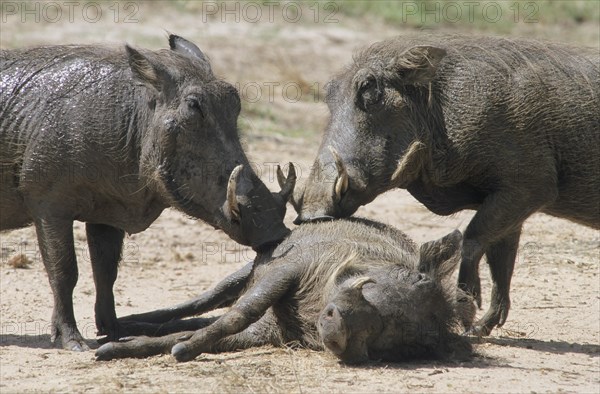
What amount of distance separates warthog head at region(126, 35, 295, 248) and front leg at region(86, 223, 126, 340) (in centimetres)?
65

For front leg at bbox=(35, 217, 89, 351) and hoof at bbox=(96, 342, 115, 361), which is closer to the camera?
hoof at bbox=(96, 342, 115, 361)

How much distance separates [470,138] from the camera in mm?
7094

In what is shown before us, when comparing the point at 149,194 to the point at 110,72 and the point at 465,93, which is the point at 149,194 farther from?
the point at 465,93

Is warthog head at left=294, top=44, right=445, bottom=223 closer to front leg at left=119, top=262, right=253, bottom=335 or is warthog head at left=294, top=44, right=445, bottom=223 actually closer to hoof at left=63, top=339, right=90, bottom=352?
front leg at left=119, top=262, right=253, bottom=335

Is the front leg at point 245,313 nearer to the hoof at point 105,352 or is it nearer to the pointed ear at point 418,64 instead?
the hoof at point 105,352

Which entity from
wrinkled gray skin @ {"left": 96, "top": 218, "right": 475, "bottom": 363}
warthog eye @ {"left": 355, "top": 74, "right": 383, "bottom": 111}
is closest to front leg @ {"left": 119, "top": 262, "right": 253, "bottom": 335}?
wrinkled gray skin @ {"left": 96, "top": 218, "right": 475, "bottom": 363}

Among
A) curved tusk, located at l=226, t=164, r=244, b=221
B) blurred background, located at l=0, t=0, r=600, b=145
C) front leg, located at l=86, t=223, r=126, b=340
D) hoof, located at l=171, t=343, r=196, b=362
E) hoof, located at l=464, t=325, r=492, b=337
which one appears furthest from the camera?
blurred background, located at l=0, t=0, r=600, b=145

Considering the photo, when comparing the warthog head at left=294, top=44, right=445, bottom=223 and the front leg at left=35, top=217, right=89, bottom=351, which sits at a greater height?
the warthog head at left=294, top=44, right=445, bottom=223

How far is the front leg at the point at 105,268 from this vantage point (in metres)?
7.01

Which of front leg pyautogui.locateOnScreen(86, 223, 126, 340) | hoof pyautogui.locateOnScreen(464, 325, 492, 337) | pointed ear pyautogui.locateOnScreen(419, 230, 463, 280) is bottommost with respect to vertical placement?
hoof pyautogui.locateOnScreen(464, 325, 492, 337)

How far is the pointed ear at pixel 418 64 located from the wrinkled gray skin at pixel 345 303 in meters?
1.06

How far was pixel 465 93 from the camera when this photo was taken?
7.22 meters

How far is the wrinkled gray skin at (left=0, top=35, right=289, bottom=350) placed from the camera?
6707 mm

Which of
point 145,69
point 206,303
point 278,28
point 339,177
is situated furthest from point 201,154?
point 278,28
